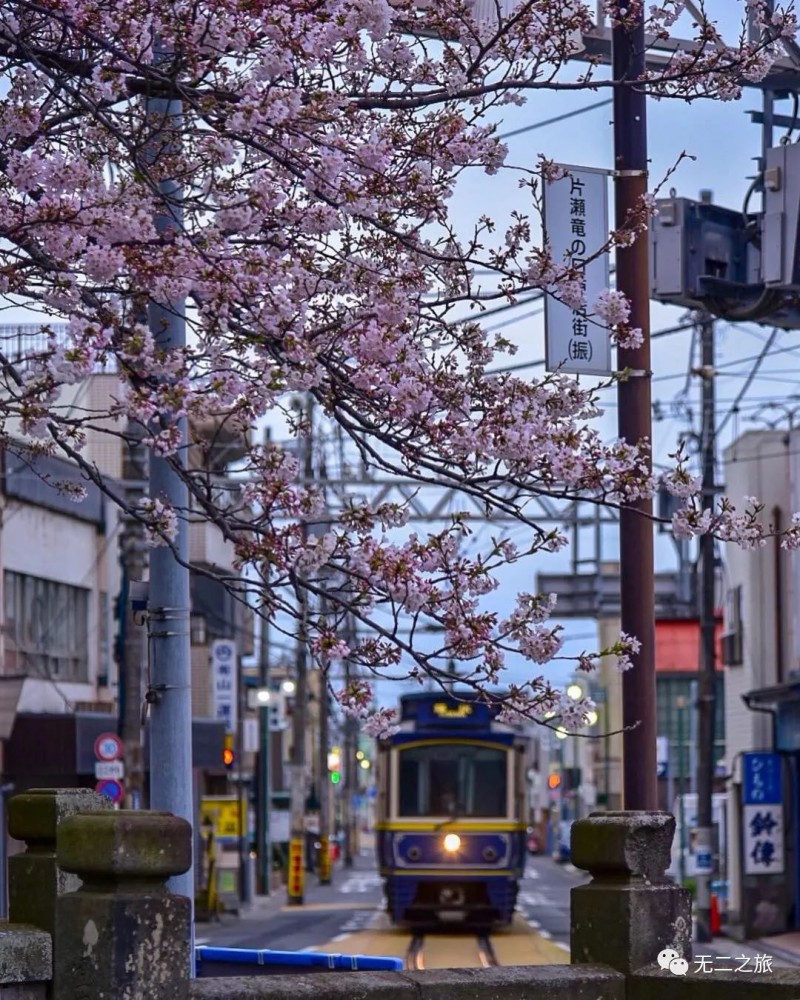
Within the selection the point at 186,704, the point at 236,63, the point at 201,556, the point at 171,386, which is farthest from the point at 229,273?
the point at 201,556

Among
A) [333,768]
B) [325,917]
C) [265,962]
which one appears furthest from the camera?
[333,768]

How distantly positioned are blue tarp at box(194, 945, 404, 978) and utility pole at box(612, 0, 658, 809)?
1987 mm

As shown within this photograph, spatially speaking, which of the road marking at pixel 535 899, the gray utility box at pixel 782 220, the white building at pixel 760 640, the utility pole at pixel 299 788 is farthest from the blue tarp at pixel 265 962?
the road marking at pixel 535 899

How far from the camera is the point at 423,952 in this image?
27922 millimetres

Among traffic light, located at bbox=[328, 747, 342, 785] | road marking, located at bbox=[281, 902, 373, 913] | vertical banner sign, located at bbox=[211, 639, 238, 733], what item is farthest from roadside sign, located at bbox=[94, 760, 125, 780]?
traffic light, located at bbox=[328, 747, 342, 785]

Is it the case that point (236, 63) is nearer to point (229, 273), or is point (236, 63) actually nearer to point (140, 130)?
point (140, 130)

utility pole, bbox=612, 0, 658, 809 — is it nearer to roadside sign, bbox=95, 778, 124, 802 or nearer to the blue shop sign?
roadside sign, bbox=95, 778, 124, 802

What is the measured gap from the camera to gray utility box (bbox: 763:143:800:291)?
17.7 m

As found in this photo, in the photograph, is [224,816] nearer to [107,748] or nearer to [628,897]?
[107,748]

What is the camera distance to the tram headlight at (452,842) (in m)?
31.5

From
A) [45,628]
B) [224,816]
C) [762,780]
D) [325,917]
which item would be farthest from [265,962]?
[224,816]

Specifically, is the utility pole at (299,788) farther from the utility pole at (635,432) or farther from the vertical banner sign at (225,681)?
the utility pole at (635,432)

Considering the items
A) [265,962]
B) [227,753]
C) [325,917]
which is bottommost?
[325,917]

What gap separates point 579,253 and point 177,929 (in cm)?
655
